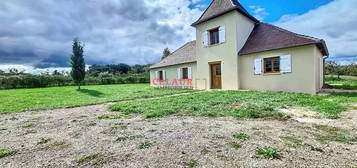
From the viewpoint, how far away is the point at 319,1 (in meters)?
11.3

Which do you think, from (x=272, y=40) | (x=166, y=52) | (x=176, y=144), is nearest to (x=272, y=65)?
(x=272, y=40)

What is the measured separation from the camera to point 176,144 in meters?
2.88

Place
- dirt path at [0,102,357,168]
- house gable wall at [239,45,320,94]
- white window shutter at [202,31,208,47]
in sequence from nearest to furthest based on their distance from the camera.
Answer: dirt path at [0,102,357,168], house gable wall at [239,45,320,94], white window shutter at [202,31,208,47]

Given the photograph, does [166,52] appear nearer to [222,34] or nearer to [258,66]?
[222,34]

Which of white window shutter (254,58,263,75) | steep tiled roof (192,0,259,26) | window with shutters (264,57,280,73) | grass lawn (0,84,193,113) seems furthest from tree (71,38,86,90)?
window with shutters (264,57,280,73)

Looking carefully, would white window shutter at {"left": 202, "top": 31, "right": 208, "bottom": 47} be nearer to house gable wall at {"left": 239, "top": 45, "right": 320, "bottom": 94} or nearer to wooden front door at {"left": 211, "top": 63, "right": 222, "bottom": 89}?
wooden front door at {"left": 211, "top": 63, "right": 222, "bottom": 89}

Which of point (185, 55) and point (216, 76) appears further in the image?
point (185, 55)

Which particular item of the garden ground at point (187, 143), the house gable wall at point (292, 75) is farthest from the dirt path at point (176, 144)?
the house gable wall at point (292, 75)

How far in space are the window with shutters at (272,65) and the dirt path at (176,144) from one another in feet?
18.6

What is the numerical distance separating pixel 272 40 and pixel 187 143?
9.43 m

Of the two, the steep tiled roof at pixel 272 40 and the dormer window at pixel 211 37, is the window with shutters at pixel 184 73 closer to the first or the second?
the dormer window at pixel 211 37

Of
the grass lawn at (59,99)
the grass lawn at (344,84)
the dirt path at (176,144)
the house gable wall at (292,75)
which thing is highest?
the house gable wall at (292,75)

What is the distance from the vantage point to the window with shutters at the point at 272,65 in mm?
9631

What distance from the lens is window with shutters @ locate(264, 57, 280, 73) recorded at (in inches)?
379
